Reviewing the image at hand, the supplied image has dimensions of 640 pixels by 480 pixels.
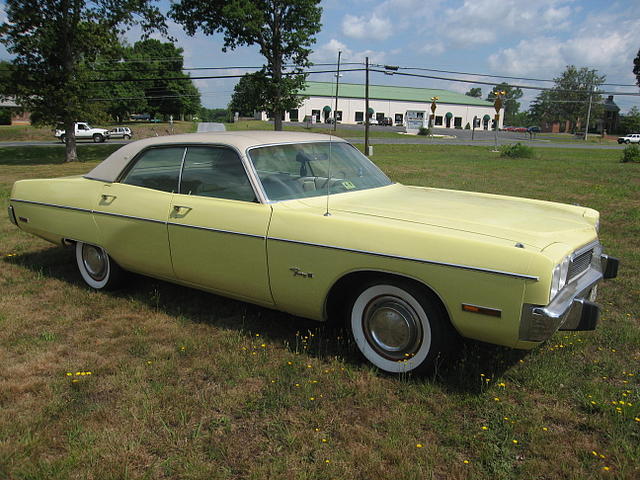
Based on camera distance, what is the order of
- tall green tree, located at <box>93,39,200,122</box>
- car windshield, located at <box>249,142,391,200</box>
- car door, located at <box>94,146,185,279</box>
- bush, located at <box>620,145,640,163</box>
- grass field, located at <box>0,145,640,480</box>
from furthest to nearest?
tall green tree, located at <box>93,39,200,122</box> → bush, located at <box>620,145,640,163</box> → car door, located at <box>94,146,185,279</box> → car windshield, located at <box>249,142,391,200</box> → grass field, located at <box>0,145,640,480</box>

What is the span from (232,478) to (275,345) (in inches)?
52.0

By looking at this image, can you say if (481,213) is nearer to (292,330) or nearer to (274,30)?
(292,330)

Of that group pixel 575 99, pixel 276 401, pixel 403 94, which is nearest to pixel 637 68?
pixel 575 99

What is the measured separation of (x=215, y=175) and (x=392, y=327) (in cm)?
178

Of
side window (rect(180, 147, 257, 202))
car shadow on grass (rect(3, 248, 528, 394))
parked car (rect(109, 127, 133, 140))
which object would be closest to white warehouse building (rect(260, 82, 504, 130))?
parked car (rect(109, 127, 133, 140))

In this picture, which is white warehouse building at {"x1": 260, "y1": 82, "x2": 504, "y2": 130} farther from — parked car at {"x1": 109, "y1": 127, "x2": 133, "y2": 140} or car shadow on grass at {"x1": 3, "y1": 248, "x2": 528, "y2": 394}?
car shadow on grass at {"x1": 3, "y1": 248, "x2": 528, "y2": 394}

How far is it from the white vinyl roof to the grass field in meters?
1.15

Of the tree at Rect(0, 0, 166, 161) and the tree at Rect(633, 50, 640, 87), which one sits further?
the tree at Rect(633, 50, 640, 87)

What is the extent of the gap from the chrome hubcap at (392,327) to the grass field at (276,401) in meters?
0.18

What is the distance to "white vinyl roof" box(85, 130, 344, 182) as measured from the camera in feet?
12.7

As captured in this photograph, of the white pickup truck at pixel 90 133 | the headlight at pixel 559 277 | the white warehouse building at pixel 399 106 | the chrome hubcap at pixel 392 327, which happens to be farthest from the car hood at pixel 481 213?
the white warehouse building at pixel 399 106

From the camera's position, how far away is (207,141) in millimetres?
3971

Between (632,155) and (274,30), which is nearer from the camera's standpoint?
(632,155)

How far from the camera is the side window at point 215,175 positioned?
369 cm
